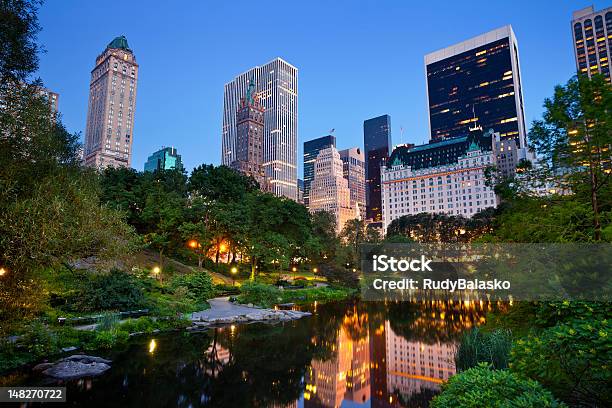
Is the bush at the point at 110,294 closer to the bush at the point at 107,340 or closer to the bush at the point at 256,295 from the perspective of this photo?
the bush at the point at 107,340

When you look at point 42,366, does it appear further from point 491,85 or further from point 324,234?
point 491,85

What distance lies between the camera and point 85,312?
21.8 meters

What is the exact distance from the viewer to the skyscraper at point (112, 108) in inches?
7082

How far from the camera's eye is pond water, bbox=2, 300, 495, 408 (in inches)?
458

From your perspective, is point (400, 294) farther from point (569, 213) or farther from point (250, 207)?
point (569, 213)

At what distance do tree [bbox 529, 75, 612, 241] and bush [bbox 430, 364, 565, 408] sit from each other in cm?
521

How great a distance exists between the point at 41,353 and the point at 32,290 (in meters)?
5.15

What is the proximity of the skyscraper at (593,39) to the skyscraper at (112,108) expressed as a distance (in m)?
213

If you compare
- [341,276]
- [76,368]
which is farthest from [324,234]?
[76,368]

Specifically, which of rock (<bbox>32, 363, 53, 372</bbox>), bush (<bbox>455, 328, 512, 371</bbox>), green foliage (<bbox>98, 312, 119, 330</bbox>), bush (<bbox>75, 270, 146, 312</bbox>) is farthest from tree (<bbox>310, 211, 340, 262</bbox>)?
bush (<bbox>455, 328, 512, 371</bbox>)

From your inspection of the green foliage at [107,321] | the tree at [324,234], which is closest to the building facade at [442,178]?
the tree at [324,234]

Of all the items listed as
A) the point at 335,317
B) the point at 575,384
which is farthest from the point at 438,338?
the point at 575,384

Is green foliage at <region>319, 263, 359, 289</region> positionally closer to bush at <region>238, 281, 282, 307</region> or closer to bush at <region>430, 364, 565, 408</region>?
bush at <region>238, 281, 282, 307</region>

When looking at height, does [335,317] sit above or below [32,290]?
below
